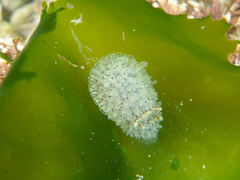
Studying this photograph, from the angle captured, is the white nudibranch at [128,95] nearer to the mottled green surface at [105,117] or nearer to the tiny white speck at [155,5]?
the mottled green surface at [105,117]

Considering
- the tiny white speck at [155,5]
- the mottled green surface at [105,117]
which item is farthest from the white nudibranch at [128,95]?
→ the tiny white speck at [155,5]

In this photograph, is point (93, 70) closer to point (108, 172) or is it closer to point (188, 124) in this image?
point (108, 172)

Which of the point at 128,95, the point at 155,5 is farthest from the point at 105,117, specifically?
the point at 155,5

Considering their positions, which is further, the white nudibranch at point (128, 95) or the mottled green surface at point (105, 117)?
Answer: the white nudibranch at point (128, 95)

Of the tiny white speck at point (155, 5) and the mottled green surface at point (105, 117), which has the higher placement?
the tiny white speck at point (155, 5)

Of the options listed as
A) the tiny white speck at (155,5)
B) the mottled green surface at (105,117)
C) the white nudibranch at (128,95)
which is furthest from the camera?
the tiny white speck at (155,5)

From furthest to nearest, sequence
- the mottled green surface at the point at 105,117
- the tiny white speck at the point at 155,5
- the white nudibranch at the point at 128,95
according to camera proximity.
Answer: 1. the tiny white speck at the point at 155,5
2. the white nudibranch at the point at 128,95
3. the mottled green surface at the point at 105,117
